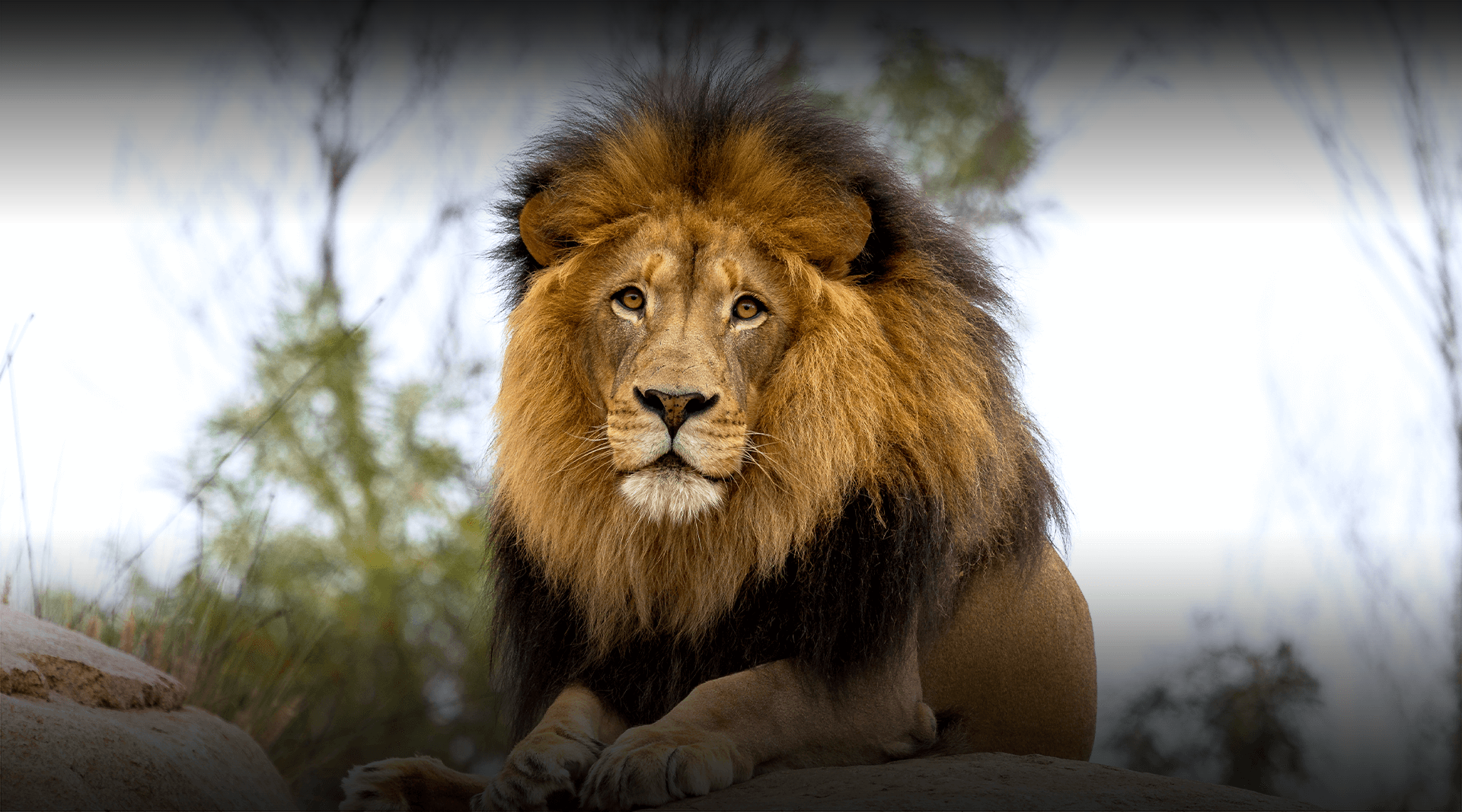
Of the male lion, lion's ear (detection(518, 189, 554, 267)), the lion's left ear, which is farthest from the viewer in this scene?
lion's ear (detection(518, 189, 554, 267))

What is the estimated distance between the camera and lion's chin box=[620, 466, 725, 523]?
2600 millimetres

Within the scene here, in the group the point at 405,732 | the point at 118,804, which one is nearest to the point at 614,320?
the point at 118,804

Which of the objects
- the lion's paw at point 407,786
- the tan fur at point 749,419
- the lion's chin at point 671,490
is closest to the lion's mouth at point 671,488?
the lion's chin at point 671,490

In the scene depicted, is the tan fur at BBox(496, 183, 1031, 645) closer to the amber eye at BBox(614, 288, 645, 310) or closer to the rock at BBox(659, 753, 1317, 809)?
the amber eye at BBox(614, 288, 645, 310)

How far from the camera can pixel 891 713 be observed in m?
2.81

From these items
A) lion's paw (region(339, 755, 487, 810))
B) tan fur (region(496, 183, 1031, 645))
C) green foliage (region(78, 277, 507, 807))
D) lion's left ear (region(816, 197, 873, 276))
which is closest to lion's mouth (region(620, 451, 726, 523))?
tan fur (region(496, 183, 1031, 645))

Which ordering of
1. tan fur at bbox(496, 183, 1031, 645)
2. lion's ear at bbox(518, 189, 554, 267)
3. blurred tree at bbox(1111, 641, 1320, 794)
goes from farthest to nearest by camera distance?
blurred tree at bbox(1111, 641, 1320, 794) → lion's ear at bbox(518, 189, 554, 267) → tan fur at bbox(496, 183, 1031, 645)

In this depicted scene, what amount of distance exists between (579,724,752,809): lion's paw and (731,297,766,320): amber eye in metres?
1.01

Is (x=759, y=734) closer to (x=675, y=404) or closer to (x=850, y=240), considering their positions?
(x=675, y=404)

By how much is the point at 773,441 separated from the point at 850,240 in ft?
1.93

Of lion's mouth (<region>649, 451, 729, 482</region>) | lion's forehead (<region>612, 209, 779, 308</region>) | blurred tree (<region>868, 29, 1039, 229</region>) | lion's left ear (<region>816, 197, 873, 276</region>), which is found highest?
blurred tree (<region>868, 29, 1039, 229</region>)

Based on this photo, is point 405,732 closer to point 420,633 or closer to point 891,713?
point 420,633

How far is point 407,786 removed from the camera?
276cm

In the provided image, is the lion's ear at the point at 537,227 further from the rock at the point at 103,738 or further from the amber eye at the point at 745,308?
the rock at the point at 103,738
